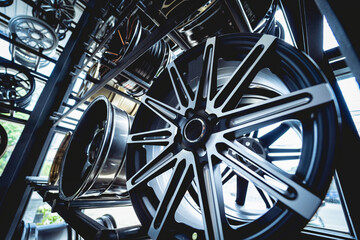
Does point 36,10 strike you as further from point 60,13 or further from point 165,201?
point 165,201

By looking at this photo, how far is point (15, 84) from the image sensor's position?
3.77 meters

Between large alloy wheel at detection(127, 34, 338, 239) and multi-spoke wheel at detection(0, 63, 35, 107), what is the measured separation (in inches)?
163

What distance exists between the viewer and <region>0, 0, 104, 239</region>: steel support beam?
189 centimetres

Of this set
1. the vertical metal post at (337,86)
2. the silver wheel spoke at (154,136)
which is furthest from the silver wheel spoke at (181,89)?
the vertical metal post at (337,86)

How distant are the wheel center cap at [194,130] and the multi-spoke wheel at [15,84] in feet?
14.6

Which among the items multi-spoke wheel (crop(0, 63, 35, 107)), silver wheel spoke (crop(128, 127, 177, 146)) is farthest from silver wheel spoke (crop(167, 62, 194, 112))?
multi-spoke wheel (crop(0, 63, 35, 107))

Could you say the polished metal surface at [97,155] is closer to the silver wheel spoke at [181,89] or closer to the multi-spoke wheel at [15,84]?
the silver wheel spoke at [181,89]

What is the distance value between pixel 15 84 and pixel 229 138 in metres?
4.87

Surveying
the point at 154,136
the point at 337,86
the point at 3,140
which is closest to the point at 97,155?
the point at 154,136

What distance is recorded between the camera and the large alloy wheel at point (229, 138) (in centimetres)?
48

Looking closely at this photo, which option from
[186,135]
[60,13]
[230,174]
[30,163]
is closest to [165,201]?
[186,135]

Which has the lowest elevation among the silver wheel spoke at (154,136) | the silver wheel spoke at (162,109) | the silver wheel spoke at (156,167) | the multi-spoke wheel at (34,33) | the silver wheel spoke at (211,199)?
the silver wheel spoke at (211,199)

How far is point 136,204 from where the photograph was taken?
3.01ft

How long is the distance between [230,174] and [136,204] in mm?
1032
